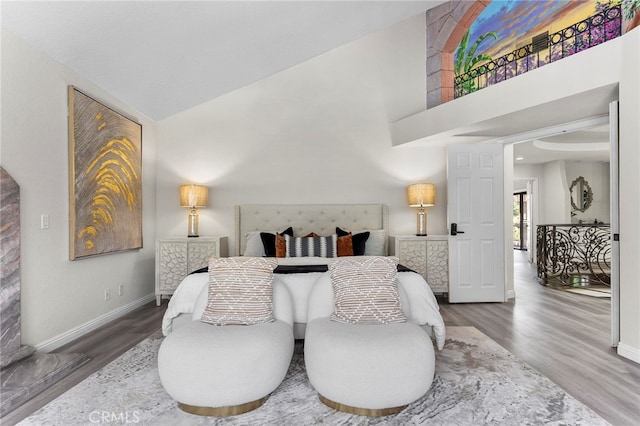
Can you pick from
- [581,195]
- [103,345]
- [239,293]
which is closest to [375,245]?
[239,293]

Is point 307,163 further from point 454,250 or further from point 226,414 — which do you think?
point 226,414

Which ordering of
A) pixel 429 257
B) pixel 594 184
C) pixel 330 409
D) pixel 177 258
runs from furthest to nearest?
pixel 594 184 < pixel 429 257 < pixel 177 258 < pixel 330 409

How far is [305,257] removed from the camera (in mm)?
4027

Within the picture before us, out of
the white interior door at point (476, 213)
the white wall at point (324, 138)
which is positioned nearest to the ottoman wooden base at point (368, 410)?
the white interior door at point (476, 213)

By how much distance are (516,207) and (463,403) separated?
11.2 metres

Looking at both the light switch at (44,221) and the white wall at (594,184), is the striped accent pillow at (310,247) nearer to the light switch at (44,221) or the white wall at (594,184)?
the light switch at (44,221)

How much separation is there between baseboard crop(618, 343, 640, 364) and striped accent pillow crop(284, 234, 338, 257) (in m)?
2.72

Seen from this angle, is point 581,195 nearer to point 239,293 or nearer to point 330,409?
point 330,409

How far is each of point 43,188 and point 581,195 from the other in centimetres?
982

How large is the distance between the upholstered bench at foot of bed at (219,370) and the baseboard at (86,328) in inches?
64.3

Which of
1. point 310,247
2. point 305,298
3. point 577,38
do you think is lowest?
point 305,298

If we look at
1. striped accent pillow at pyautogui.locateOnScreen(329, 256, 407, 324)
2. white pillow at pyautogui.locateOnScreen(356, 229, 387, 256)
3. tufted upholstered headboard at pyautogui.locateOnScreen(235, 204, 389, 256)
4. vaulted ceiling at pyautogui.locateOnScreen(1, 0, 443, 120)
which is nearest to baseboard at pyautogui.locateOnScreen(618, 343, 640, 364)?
striped accent pillow at pyautogui.locateOnScreen(329, 256, 407, 324)

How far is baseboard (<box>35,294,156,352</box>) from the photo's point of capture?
279 centimetres

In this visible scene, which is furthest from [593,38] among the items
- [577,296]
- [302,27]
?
[577,296]
